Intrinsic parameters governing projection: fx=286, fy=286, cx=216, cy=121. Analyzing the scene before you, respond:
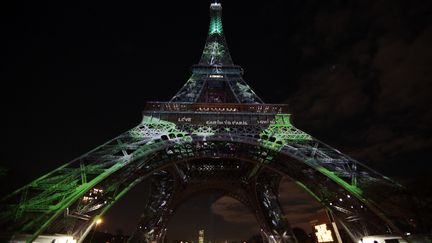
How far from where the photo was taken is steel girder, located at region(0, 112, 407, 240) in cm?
1647

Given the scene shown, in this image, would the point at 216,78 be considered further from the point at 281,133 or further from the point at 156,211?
the point at 156,211

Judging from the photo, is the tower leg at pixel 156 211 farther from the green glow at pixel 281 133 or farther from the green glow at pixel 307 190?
the green glow at pixel 307 190

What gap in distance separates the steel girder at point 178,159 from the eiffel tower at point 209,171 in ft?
0.24

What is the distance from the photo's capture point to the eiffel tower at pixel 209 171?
55.9ft

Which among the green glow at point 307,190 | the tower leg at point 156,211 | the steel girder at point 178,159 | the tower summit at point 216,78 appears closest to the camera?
the steel girder at point 178,159

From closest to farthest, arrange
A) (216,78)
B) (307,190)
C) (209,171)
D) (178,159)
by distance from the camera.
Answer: (307,190) < (178,159) < (216,78) < (209,171)

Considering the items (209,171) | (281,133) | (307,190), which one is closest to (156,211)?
(209,171)

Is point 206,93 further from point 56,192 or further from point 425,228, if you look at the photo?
point 425,228

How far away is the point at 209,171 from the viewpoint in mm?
39906

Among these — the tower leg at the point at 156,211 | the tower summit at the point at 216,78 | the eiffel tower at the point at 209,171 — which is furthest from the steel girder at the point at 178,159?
the tower leg at the point at 156,211

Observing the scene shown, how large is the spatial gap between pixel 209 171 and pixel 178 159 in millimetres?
15046

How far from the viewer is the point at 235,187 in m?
41.8

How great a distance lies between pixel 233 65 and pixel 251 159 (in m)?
13.2

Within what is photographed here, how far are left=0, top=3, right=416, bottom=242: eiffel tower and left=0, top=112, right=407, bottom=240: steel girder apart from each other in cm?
7
